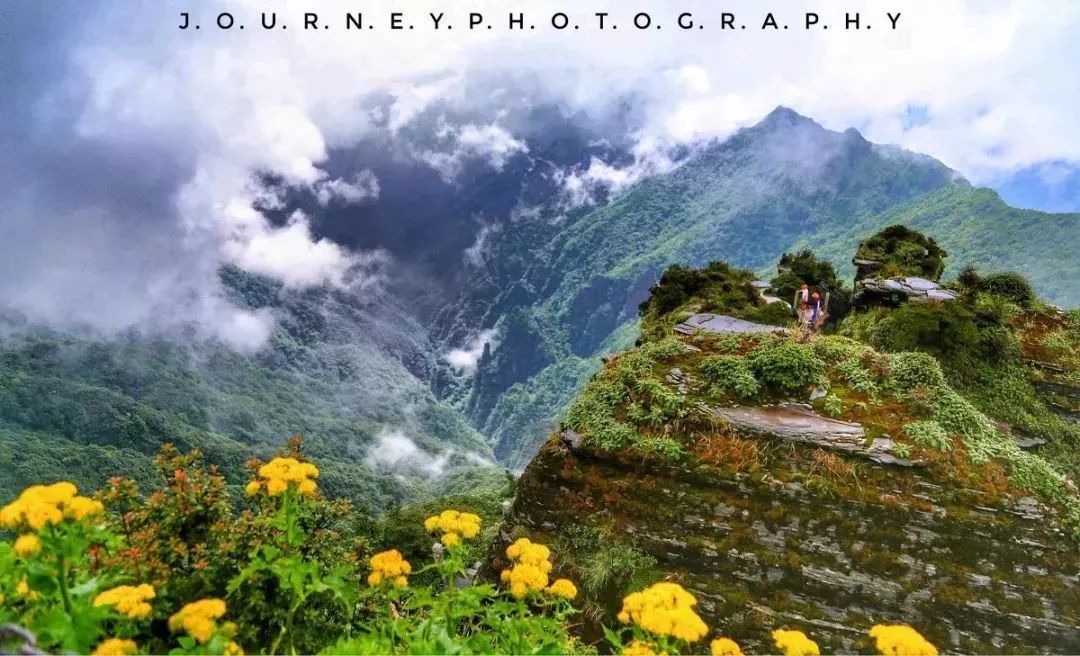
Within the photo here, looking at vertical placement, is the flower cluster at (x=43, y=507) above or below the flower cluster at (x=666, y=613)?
above

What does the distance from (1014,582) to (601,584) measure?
223 inches

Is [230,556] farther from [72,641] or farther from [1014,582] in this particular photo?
[1014,582]

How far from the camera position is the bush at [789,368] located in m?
10.4

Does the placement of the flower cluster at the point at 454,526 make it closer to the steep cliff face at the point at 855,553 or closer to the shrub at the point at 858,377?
the steep cliff face at the point at 855,553

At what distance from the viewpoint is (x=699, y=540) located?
30.2ft

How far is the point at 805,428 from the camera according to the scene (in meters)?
9.62

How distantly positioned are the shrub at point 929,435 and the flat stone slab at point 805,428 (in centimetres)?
44

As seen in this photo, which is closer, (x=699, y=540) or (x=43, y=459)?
(x=699, y=540)

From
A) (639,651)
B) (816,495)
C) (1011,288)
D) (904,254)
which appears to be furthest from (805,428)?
(904,254)

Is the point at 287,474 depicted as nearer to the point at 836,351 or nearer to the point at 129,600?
the point at 129,600

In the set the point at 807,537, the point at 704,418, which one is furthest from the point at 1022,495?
the point at 704,418

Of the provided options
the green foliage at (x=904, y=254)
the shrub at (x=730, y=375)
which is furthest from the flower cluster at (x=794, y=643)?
the green foliage at (x=904, y=254)

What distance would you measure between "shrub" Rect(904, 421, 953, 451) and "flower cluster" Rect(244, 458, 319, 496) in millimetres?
9173

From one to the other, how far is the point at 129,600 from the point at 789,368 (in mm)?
9844
